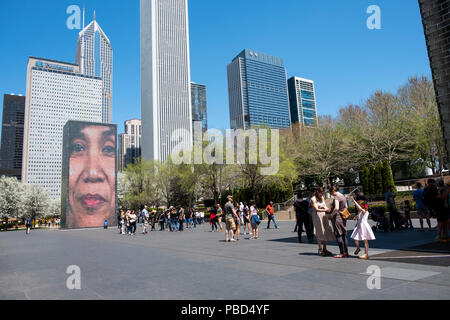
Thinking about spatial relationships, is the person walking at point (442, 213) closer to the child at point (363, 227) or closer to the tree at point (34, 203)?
the child at point (363, 227)

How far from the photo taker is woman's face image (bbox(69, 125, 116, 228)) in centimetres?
4147

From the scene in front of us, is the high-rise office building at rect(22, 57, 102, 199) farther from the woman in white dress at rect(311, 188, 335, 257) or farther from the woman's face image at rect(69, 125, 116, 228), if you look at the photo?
the woman in white dress at rect(311, 188, 335, 257)

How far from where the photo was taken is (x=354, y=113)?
146 feet

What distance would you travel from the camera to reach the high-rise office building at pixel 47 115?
168875 millimetres

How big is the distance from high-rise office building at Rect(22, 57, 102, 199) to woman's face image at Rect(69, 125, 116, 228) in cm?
14863

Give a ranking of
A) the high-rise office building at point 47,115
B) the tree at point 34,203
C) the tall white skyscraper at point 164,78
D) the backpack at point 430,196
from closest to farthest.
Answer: the backpack at point 430,196, the tree at point 34,203, the tall white skyscraper at point 164,78, the high-rise office building at point 47,115

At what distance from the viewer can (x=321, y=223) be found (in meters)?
8.74

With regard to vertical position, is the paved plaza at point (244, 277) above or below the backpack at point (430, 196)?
below

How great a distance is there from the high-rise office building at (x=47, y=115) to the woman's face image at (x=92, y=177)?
14863cm

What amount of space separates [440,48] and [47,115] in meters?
196

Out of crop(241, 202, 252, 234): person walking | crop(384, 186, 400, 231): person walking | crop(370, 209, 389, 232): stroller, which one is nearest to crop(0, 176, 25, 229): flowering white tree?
crop(241, 202, 252, 234): person walking

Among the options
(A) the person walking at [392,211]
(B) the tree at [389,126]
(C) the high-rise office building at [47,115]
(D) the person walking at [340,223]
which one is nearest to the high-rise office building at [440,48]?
(D) the person walking at [340,223]
